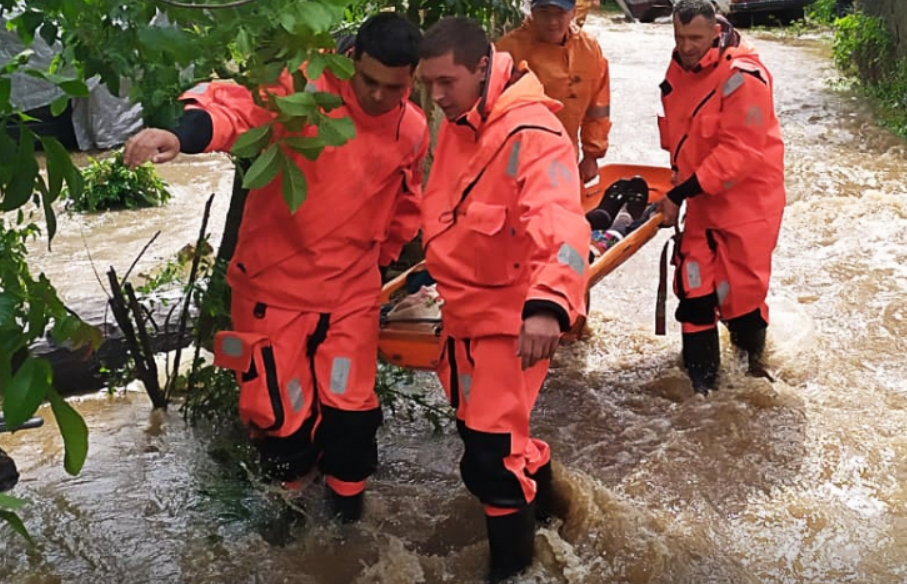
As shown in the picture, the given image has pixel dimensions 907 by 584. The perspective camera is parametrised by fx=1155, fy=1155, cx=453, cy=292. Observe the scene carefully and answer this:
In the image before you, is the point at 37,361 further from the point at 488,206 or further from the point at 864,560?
the point at 864,560

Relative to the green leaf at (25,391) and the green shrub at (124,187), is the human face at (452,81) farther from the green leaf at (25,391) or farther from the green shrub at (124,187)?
the green shrub at (124,187)

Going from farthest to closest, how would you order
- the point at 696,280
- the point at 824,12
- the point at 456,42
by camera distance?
the point at 824,12 → the point at 696,280 → the point at 456,42

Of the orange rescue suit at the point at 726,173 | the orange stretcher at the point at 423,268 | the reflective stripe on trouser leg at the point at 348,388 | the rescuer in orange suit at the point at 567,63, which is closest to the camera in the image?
the reflective stripe on trouser leg at the point at 348,388

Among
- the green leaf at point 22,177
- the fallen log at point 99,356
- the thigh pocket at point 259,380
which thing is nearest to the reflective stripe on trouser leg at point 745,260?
the thigh pocket at point 259,380

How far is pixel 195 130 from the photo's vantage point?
3.32 m

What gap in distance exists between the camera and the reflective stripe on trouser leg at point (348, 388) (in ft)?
12.8

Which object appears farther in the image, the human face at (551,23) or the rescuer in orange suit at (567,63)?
the rescuer in orange suit at (567,63)

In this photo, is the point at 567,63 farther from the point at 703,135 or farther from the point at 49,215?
the point at 49,215

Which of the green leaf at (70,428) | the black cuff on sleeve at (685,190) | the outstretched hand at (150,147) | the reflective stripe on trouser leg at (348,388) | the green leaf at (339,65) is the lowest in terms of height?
the reflective stripe on trouser leg at (348,388)

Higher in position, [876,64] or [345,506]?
[345,506]

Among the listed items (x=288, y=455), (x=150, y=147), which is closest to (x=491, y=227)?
(x=150, y=147)

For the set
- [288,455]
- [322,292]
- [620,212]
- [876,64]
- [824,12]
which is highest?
[322,292]

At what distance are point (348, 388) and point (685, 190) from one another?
6.66 ft

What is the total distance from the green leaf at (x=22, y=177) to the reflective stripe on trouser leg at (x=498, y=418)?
1.84 metres
